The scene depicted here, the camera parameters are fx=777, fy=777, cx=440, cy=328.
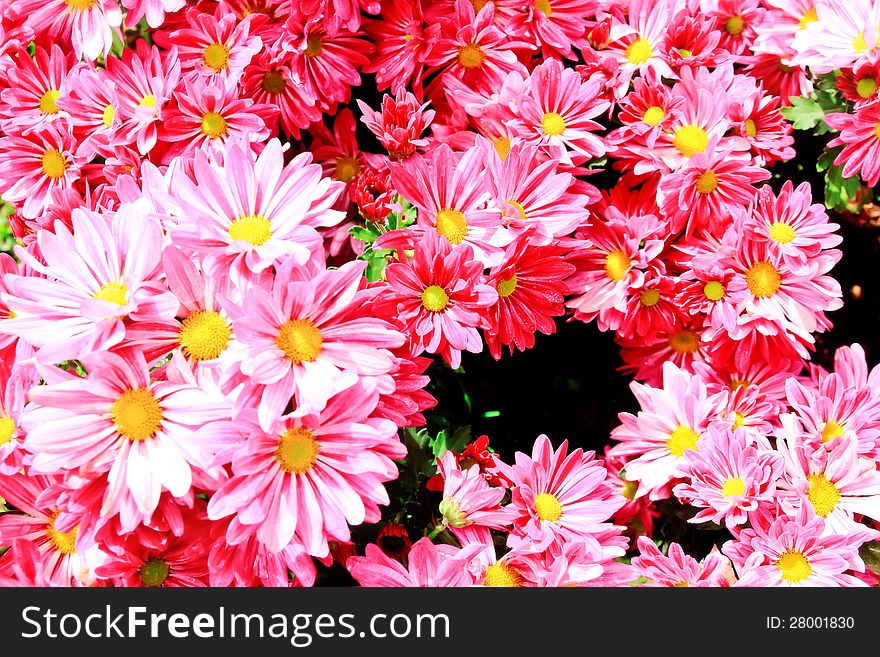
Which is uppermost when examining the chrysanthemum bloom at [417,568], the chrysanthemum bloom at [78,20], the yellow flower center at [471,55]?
the chrysanthemum bloom at [78,20]

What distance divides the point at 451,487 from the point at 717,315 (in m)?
0.73

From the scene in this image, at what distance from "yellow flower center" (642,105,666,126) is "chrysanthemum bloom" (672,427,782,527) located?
0.69 metres

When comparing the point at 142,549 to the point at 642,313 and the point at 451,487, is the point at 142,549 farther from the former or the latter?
the point at 642,313

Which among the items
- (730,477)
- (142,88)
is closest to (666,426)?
(730,477)

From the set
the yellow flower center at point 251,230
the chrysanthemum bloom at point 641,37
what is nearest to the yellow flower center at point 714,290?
the chrysanthemum bloom at point 641,37

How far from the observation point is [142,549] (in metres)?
1.20

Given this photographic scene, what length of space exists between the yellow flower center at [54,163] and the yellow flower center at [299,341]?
0.89 metres

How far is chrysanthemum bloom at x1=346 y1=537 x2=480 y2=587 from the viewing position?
1.27m

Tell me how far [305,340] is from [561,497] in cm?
66

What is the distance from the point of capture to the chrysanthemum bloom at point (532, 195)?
147 centimetres

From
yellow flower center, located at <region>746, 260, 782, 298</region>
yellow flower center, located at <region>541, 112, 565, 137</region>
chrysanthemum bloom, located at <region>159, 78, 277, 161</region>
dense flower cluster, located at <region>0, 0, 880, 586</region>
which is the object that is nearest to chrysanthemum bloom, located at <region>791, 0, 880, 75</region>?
dense flower cluster, located at <region>0, 0, 880, 586</region>

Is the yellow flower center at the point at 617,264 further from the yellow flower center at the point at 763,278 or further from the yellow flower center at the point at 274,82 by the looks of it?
the yellow flower center at the point at 274,82

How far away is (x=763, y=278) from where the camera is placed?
1.70 m

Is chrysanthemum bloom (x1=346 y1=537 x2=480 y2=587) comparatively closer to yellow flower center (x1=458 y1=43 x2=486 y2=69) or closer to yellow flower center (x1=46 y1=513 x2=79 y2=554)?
yellow flower center (x1=46 y1=513 x2=79 y2=554)
